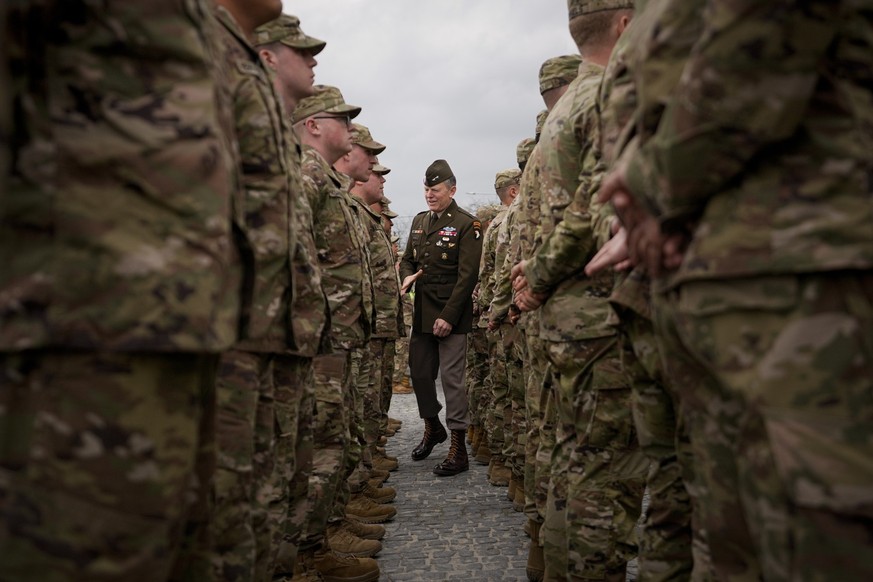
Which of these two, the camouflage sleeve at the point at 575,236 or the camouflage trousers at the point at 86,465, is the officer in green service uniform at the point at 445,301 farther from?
the camouflage trousers at the point at 86,465

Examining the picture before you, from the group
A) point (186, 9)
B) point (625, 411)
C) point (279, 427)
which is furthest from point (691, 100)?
point (279, 427)

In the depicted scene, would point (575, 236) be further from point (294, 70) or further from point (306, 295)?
point (294, 70)

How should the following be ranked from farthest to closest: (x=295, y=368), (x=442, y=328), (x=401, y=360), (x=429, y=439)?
(x=401, y=360) → (x=429, y=439) → (x=442, y=328) → (x=295, y=368)

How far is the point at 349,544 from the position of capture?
4.53 meters

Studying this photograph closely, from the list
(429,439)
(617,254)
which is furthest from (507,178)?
(617,254)

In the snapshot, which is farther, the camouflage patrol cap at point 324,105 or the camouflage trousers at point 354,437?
the camouflage patrol cap at point 324,105

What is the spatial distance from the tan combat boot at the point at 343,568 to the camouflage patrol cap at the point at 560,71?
2975mm

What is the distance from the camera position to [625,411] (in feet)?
9.46

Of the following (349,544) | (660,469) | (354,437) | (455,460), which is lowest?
(349,544)

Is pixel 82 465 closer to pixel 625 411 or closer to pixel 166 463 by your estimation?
pixel 166 463

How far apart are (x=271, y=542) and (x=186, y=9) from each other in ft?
5.84

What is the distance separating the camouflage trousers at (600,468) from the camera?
291cm

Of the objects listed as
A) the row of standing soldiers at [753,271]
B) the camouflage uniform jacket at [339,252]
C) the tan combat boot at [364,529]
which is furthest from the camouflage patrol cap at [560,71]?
the tan combat boot at [364,529]

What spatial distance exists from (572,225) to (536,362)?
1269 mm
